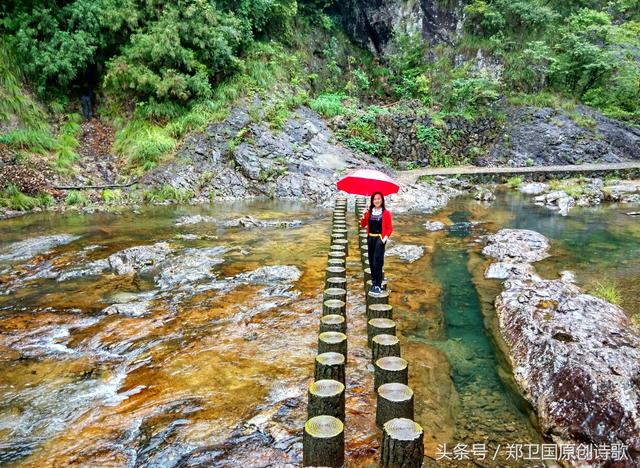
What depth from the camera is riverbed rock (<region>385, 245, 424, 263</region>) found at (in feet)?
26.5

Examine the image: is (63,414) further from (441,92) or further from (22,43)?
(441,92)

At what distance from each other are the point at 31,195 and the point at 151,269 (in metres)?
8.14

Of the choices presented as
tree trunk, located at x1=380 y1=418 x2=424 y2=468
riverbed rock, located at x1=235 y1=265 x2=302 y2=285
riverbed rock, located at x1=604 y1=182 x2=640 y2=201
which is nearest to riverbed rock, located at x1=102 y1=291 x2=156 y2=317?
riverbed rock, located at x1=235 y1=265 x2=302 y2=285

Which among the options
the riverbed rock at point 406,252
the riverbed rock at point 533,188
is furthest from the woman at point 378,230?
the riverbed rock at point 533,188

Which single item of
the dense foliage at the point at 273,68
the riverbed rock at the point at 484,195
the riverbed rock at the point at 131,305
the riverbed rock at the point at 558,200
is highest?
the dense foliage at the point at 273,68

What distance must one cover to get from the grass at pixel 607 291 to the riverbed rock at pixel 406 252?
Answer: 276 cm

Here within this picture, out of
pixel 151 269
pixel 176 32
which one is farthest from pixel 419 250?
pixel 176 32

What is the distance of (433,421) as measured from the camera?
3.54 m

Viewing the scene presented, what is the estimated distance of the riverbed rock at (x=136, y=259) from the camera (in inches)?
288

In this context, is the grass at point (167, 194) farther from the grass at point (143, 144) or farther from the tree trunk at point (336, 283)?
the tree trunk at point (336, 283)

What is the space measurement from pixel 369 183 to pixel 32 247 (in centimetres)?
697

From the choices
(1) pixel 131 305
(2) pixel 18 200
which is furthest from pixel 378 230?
(2) pixel 18 200

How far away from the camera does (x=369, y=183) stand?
525cm

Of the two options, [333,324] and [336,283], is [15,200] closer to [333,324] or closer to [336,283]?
[336,283]
